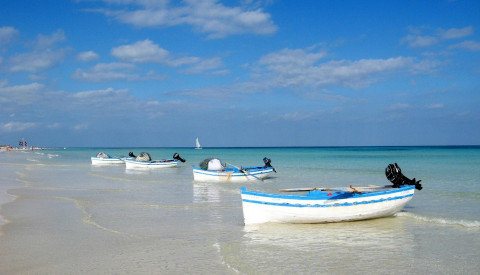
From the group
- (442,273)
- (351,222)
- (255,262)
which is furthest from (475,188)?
(255,262)

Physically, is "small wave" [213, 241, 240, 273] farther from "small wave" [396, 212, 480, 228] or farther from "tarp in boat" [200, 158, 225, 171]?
"tarp in boat" [200, 158, 225, 171]

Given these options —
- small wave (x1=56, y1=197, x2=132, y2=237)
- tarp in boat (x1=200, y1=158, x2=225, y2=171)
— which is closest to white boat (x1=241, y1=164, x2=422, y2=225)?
small wave (x1=56, y1=197, x2=132, y2=237)

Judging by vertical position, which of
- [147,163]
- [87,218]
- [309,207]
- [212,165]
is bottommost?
[87,218]

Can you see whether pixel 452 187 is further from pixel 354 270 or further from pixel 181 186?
pixel 354 270

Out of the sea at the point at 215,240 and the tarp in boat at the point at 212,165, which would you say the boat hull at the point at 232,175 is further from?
the sea at the point at 215,240

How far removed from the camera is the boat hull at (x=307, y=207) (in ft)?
38.7

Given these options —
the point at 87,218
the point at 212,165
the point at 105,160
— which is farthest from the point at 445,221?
the point at 105,160

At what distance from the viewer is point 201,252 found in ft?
30.1

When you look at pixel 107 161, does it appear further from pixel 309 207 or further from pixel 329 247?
pixel 329 247

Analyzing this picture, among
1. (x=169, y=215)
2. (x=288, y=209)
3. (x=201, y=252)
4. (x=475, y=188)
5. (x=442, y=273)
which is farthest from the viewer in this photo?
(x=475, y=188)

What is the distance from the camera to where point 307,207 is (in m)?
11.8

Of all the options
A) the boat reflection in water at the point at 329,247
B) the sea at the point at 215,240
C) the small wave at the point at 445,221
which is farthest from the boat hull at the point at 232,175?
the boat reflection in water at the point at 329,247

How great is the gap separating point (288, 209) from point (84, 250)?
18.4 ft

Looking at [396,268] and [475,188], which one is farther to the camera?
[475,188]
